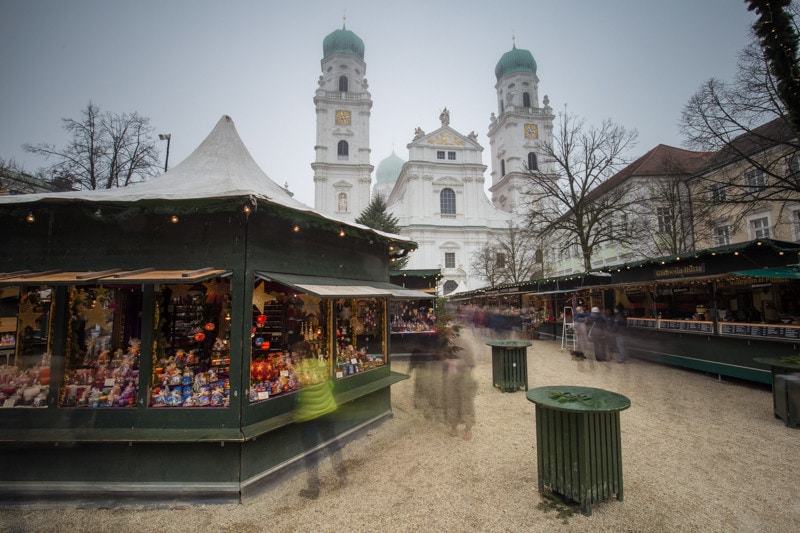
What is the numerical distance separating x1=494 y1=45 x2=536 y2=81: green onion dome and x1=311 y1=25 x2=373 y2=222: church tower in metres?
21.6

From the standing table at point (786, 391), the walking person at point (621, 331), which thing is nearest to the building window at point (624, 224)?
the walking person at point (621, 331)

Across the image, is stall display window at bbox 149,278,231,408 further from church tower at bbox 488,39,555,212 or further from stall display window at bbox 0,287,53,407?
church tower at bbox 488,39,555,212

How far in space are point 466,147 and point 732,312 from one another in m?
37.6

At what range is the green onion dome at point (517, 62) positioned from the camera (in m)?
51.2

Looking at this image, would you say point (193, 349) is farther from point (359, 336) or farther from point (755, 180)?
point (755, 180)

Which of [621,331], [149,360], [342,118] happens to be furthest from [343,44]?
[149,360]

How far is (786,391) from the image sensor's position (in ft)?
20.0

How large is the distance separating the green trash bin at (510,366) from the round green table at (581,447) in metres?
4.73

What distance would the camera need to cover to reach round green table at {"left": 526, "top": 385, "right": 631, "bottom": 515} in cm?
376

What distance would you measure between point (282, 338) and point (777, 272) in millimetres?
11053

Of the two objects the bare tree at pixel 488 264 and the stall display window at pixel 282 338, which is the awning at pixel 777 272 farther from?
the bare tree at pixel 488 264

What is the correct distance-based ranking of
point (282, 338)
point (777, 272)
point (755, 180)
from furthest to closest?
point (755, 180) < point (777, 272) < point (282, 338)

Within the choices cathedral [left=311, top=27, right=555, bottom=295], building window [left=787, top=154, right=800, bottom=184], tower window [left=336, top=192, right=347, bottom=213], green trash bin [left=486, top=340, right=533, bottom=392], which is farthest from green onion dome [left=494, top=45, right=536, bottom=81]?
green trash bin [left=486, top=340, right=533, bottom=392]

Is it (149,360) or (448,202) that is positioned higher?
(448,202)
